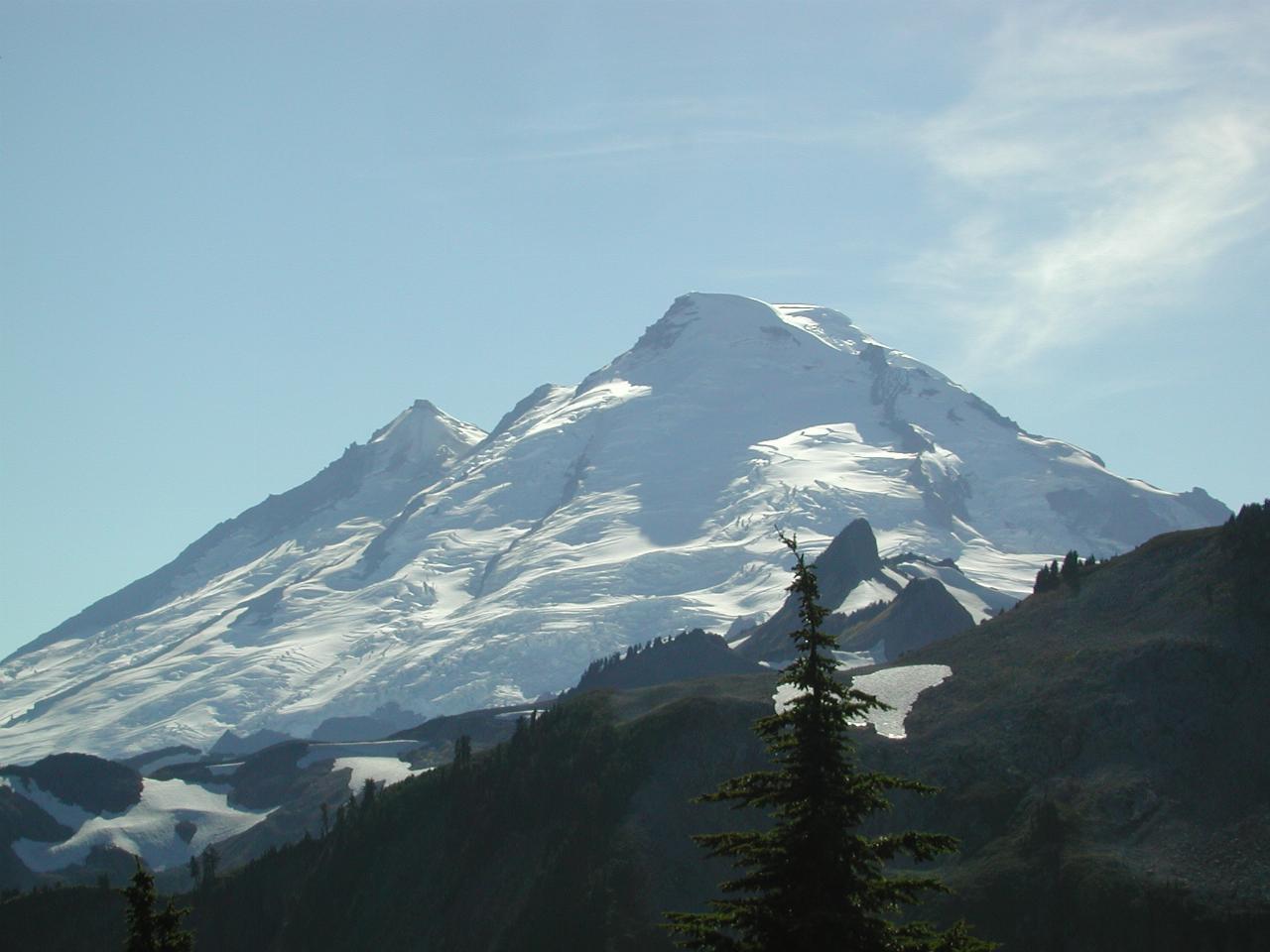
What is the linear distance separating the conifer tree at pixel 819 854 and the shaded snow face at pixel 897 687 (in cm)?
14312

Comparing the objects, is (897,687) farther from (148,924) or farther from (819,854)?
(819,854)

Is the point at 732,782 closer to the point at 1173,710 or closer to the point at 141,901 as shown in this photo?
the point at 141,901

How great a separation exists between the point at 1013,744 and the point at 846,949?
5296 inches

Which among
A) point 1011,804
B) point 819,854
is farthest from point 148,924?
point 1011,804

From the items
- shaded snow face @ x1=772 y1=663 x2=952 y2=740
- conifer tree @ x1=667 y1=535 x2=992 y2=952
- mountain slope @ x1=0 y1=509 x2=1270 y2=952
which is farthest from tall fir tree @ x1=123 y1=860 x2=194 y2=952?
shaded snow face @ x1=772 y1=663 x2=952 y2=740

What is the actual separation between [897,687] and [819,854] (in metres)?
160

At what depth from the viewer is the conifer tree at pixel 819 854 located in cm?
3086

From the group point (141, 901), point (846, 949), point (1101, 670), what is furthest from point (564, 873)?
point (846, 949)

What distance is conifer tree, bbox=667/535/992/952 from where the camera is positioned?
101ft

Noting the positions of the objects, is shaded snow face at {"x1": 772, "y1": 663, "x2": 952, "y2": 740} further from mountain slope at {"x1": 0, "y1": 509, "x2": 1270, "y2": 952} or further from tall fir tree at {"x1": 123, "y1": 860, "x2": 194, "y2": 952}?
tall fir tree at {"x1": 123, "y1": 860, "x2": 194, "y2": 952}

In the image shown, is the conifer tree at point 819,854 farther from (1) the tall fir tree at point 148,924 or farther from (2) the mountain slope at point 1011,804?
(2) the mountain slope at point 1011,804

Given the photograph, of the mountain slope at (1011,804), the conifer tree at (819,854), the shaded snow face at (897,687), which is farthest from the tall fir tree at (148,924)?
the shaded snow face at (897,687)

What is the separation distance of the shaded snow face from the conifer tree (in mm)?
143124

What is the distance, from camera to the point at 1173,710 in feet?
513
